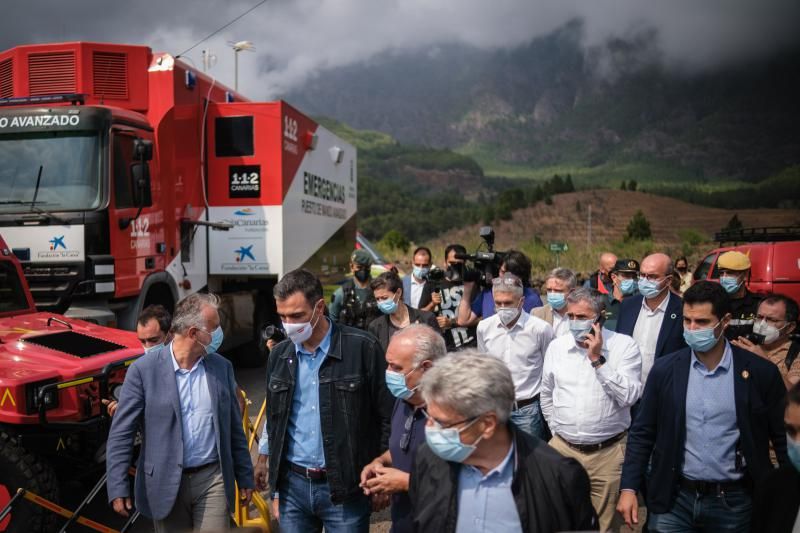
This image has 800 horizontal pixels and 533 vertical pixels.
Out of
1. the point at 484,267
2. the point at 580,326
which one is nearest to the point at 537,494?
the point at 580,326

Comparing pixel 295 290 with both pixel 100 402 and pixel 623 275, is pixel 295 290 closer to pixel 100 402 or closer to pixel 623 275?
pixel 100 402

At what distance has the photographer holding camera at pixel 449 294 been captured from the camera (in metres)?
5.96

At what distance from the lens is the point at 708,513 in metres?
3.11

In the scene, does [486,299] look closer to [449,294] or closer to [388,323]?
[449,294]

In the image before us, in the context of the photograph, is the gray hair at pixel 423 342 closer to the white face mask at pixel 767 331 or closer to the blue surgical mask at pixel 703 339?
the blue surgical mask at pixel 703 339

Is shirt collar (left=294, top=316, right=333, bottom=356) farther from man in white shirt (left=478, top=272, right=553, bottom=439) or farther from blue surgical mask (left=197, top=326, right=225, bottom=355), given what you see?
man in white shirt (left=478, top=272, right=553, bottom=439)

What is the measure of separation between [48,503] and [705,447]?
3.52 m

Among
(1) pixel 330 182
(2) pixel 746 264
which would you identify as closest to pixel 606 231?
(1) pixel 330 182

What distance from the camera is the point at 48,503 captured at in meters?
3.90

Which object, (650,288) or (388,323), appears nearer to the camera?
(650,288)

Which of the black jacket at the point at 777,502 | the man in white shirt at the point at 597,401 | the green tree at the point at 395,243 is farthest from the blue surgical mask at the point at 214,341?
the green tree at the point at 395,243

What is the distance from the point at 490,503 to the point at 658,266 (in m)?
3.06

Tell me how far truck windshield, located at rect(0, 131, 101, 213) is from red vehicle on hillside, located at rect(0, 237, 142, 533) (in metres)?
1.84

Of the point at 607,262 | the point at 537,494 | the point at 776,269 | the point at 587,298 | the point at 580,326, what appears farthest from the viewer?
the point at 776,269
